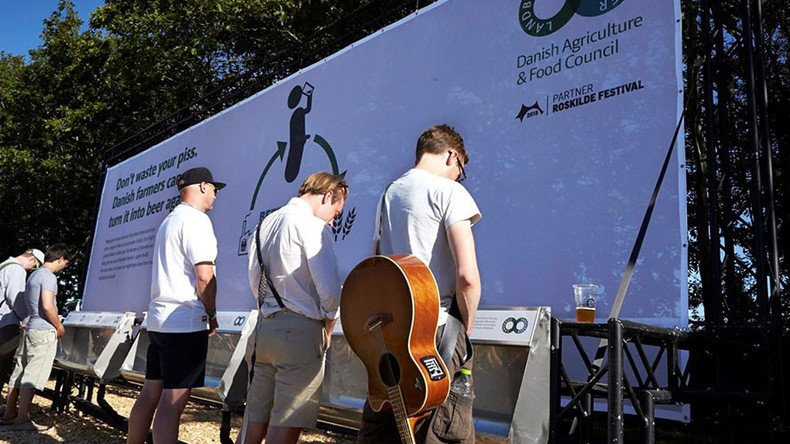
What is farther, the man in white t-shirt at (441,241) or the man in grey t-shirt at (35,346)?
the man in grey t-shirt at (35,346)

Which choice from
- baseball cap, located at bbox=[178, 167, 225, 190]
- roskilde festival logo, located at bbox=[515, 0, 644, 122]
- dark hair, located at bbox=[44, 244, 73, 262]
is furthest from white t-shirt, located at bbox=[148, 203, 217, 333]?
dark hair, located at bbox=[44, 244, 73, 262]

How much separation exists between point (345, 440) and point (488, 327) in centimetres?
310

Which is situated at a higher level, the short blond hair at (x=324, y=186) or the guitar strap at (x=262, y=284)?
the short blond hair at (x=324, y=186)

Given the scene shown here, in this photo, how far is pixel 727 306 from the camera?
3.12m

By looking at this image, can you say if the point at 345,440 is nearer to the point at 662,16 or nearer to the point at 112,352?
the point at 112,352

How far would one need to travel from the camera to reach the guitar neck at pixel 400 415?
5.75ft

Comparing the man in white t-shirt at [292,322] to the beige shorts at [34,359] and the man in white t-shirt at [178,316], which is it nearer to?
the man in white t-shirt at [178,316]

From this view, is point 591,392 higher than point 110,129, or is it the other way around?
point 110,129

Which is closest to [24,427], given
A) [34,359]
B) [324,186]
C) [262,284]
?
[34,359]

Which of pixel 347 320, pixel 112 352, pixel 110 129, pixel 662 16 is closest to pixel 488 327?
pixel 347 320

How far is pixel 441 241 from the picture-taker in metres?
1.99

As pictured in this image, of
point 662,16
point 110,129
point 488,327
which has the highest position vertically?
point 110,129

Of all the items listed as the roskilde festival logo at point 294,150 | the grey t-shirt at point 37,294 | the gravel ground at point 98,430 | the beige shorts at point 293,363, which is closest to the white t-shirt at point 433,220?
the beige shorts at point 293,363

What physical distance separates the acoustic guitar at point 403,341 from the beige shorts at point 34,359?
418 centimetres
